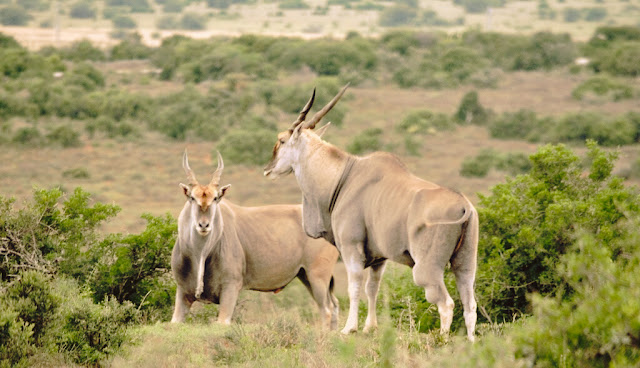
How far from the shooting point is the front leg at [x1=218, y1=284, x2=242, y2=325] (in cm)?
916

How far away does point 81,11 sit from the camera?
284 ft

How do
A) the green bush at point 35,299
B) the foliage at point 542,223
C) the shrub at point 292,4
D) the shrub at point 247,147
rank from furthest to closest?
the shrub at point 292,4, the shrub at point 247,147, the foliage at point 542,223, the green bush at point 35,299

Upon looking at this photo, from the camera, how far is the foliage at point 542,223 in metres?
8.70

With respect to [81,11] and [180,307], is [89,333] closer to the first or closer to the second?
[180,307]

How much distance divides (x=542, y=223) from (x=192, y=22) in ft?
249

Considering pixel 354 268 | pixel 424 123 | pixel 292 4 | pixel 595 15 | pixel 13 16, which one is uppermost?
pixel 354 268

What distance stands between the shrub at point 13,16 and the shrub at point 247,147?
2052 inches

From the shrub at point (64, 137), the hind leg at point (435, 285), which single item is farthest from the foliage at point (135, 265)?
the shrub at point (64, 137)

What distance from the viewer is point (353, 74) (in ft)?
152

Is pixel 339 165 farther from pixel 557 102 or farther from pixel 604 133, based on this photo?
pixel 557 102

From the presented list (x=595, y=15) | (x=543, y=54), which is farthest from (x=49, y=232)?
(x=595, y=15)

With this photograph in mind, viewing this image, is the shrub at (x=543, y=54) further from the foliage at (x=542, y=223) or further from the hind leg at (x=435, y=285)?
the hind leg at (x=435, y=285)

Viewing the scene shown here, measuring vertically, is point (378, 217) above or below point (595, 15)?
above

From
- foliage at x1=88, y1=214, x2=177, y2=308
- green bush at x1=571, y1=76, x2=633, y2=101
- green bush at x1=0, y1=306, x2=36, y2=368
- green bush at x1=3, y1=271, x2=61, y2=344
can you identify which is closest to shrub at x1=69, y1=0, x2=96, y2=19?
green bush at x1=571, y1=76, x2=633, y2=101
